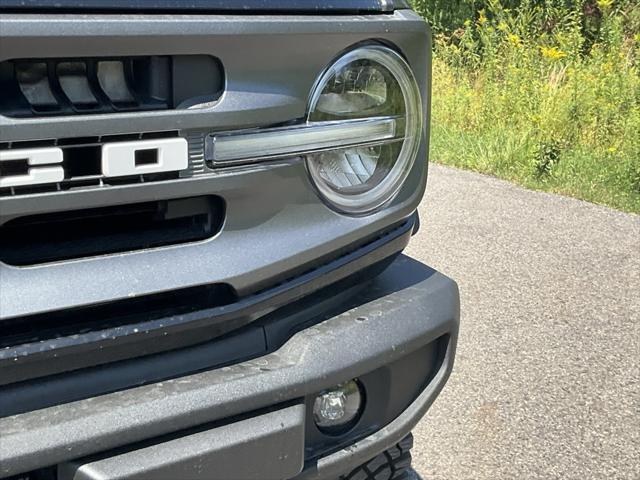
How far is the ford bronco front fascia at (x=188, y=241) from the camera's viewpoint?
4.47 feet

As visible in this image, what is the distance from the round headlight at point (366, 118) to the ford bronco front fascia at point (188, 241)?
0.4 inches

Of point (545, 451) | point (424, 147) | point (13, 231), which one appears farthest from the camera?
point (545, 451)

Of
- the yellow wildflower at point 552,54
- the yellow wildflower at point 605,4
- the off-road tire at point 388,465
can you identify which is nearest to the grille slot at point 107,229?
the off-road tire at point 388,465

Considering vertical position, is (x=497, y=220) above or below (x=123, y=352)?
below

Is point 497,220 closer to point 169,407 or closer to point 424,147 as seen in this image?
point 424,147

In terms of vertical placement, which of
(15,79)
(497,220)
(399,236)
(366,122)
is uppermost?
(15,79)

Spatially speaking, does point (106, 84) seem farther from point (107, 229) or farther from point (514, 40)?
point (514, 40)

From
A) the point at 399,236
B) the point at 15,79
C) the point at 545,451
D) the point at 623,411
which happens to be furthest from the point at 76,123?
the point at 623,411

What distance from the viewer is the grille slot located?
1.45 m

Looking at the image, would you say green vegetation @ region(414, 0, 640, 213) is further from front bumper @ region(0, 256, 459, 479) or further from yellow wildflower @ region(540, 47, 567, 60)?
front bumper @ region(0, 256, 459, 479)

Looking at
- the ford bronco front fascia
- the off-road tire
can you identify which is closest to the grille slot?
the ford bronco front fascia

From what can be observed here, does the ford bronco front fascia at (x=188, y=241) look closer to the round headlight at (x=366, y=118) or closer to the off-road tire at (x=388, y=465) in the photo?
the round headlight at (x=366, y=118)

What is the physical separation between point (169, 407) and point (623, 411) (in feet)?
8.19

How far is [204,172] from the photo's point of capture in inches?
59.2
